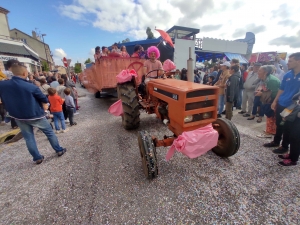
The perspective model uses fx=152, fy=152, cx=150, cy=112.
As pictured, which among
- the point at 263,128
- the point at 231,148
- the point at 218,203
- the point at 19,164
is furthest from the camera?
the point at 263,128

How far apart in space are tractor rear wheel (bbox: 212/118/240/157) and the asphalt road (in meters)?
0.22

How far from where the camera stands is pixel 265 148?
293 cm

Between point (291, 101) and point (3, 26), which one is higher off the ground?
point (3, 26)

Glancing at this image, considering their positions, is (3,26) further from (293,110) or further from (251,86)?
(293,110)

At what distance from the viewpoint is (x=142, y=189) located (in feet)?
6.57

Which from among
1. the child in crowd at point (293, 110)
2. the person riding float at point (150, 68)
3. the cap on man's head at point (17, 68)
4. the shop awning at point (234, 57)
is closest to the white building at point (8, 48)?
the cap on man's head at point (17, 68)

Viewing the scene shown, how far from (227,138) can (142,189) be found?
57.5 inches

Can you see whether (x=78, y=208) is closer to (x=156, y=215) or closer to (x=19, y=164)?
(x=156, y=215)

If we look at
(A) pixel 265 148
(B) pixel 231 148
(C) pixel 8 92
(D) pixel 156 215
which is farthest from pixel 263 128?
(C) pixel 8 92

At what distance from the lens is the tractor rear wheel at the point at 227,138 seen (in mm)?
2268

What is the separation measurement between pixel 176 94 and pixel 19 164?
304 centimetres

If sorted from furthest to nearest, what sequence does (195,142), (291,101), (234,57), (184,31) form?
(184,31)
(234,57)
(291,101)
(195,142)

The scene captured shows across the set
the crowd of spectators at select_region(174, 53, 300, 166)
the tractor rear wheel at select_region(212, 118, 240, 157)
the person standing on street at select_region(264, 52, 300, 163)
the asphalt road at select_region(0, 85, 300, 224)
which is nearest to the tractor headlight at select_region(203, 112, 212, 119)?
the tractor rear wheel at select_region(212, 118, 240, 157)

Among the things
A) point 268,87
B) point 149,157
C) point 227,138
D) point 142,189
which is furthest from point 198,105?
point 268,87
